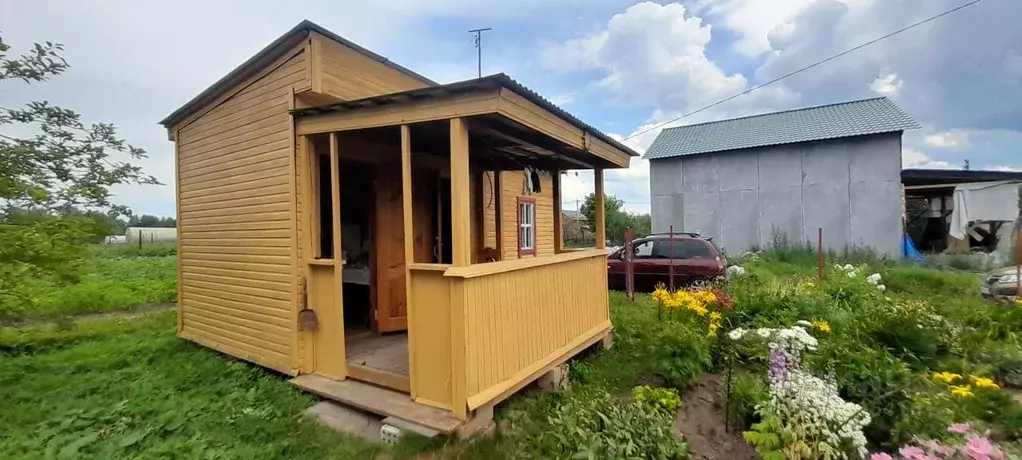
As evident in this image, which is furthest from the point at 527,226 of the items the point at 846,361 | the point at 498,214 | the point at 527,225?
the point at 846,361

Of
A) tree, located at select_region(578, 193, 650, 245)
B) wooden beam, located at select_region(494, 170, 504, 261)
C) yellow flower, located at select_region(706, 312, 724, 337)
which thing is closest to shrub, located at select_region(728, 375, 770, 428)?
yellow flower, located at select_region(706, 312, 724, 337)

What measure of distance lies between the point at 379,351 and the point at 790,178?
48.1ft

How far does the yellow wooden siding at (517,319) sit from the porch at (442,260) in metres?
0.01

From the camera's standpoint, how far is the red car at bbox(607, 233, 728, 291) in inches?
348

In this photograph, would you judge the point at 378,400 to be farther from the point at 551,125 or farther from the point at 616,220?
the point at 616,220

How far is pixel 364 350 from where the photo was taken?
4.84 m

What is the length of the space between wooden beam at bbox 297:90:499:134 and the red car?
20.9 feet

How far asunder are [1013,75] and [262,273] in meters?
15.4

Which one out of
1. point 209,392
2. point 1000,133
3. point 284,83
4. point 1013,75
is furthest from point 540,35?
point 1000,133

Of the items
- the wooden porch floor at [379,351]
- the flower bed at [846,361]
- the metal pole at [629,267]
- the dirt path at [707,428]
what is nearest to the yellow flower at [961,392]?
the flower bed at [846,361]

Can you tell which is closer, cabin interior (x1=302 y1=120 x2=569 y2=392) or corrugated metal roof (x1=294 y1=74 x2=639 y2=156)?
corrugated metal roof (x1=294 y1=74 x2=639 y2=156)

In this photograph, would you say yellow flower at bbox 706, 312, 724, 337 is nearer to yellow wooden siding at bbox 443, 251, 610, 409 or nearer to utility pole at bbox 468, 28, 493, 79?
yellow wooden siding at bbox 443, 251, 610, 409

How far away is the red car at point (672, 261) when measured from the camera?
29.0 ft

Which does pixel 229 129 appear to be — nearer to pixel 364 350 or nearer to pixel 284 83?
pixel 284 83
